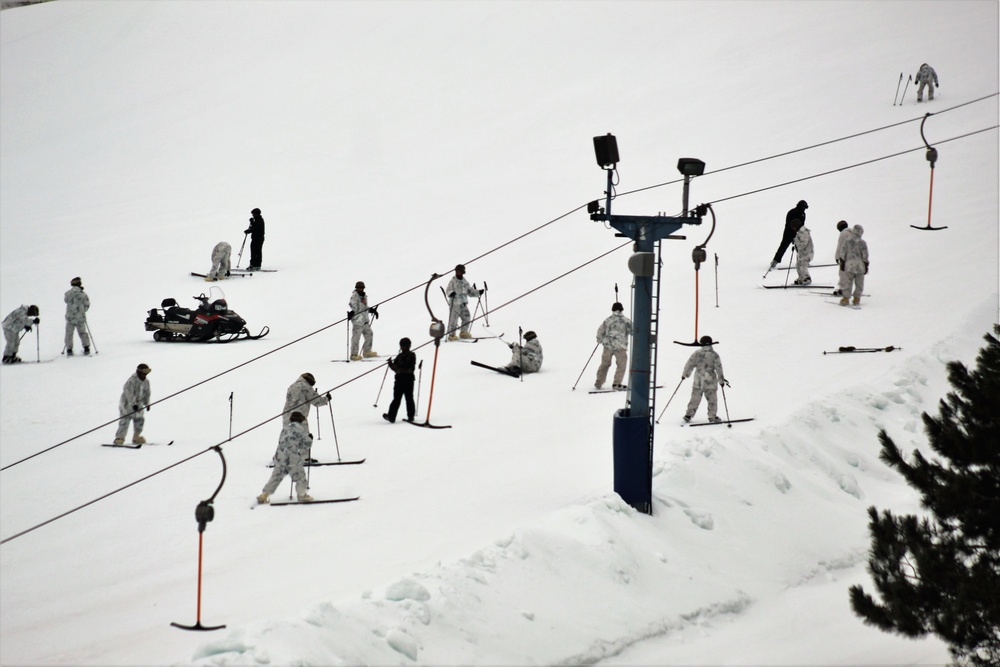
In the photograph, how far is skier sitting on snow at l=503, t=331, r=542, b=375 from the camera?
65.2 feet

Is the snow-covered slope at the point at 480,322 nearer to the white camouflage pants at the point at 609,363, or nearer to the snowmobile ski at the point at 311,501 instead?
the snowmobile ski at the point at 311,501

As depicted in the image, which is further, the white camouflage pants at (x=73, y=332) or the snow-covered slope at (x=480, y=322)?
the white camouflage pants at (x=73, y=332)

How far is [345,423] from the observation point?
17.8m

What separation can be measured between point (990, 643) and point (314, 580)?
6.56 m

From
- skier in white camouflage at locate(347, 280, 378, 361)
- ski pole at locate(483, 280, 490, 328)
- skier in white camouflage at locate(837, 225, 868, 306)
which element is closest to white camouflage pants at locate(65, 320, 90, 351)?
skier in white camouflage at locate(347, 280, 378, 361)

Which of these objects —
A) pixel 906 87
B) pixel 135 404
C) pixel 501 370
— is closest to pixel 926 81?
pixel 906 87

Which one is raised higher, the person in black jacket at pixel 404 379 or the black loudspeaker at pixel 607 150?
the black loudspeaker at pixel 607 150

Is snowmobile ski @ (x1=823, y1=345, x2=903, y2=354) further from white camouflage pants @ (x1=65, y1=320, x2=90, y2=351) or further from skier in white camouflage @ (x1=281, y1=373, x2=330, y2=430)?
white camouflage pants @ (x1=65, y1=320, x2=90, y2=351)

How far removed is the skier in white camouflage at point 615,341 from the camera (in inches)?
713

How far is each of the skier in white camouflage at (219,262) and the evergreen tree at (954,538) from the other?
22955 millimetres

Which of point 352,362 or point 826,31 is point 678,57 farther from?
point 352,362

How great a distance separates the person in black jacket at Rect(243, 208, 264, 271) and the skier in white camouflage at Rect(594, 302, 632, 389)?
1433cm

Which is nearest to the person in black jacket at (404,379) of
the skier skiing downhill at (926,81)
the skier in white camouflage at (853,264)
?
the skier in white camouflage at (853,264)

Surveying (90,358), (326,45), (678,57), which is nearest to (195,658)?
(90,358)
